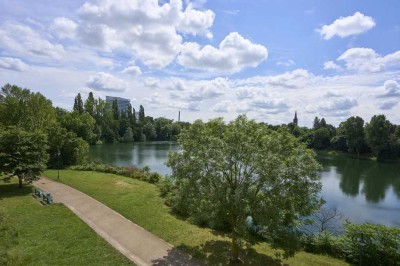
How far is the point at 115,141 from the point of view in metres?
92.7

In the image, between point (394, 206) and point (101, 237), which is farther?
point (394, 206)

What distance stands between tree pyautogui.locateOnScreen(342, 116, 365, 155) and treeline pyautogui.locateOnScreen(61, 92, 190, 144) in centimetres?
4165

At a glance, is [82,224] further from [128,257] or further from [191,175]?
[191,175]

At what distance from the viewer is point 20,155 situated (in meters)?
21.9

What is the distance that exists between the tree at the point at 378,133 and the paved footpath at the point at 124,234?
69.5 m

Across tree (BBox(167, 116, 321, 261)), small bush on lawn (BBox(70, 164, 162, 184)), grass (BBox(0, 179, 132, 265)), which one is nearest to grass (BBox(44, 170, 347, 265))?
tree (BBox(167, 116, 321, 261))

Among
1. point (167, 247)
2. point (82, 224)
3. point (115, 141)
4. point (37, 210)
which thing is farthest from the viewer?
point (115, 141)

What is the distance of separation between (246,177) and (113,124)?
87361 mm

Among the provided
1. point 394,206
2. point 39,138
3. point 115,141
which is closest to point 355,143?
point 394,206

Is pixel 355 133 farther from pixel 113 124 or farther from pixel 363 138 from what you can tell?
pixel 113 124

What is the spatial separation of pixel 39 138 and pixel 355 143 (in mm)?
73815

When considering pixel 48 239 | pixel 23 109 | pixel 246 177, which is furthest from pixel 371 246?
pixel 23 109

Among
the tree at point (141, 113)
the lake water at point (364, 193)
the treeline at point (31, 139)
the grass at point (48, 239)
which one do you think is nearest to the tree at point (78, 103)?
the tree at point (141, 113)

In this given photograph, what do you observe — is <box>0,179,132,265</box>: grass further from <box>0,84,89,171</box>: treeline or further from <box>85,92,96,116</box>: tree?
<box>85,92,96,116</box>: tree
